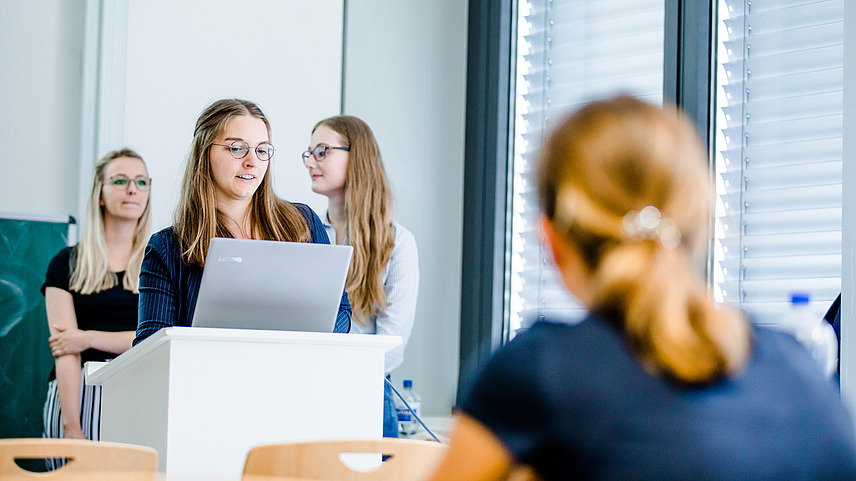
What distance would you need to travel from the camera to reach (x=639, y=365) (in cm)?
90

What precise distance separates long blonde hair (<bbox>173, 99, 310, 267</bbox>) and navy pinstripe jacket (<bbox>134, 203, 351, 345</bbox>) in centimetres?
5

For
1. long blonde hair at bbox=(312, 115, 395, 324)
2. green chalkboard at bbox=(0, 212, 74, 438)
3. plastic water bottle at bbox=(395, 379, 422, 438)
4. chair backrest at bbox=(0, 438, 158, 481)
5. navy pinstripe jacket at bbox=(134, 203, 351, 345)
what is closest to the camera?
chair backrest at bbox=(0, 438, 158, 481)

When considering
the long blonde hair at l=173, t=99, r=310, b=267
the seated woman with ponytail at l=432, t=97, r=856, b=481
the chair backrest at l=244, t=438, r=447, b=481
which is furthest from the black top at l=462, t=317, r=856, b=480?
the long blonde hair at l=173, t=99, r=310, b=267

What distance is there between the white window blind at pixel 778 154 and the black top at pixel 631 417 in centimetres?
226

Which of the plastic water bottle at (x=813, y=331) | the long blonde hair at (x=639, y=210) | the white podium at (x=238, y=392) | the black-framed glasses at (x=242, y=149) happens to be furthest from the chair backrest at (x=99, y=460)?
the plastic water bottle at (x=813, y=331)

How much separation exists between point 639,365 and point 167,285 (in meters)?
1.71

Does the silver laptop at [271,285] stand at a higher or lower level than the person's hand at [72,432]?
higher

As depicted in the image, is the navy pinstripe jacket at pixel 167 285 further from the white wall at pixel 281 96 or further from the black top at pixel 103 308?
the white wall at pixel 281 96

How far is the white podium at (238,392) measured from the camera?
1889 millimetres

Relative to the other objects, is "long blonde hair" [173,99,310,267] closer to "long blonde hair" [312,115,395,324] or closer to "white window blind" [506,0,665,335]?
"long blonde hair" [312,115,395,324]

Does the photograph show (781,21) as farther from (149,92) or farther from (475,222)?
(149,92)

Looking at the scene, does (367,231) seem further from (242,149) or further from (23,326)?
(23,326)

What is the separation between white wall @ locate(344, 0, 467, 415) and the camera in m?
4.45

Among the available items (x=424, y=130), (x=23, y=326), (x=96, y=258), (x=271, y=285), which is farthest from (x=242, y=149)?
→ (x=424, y=130)
